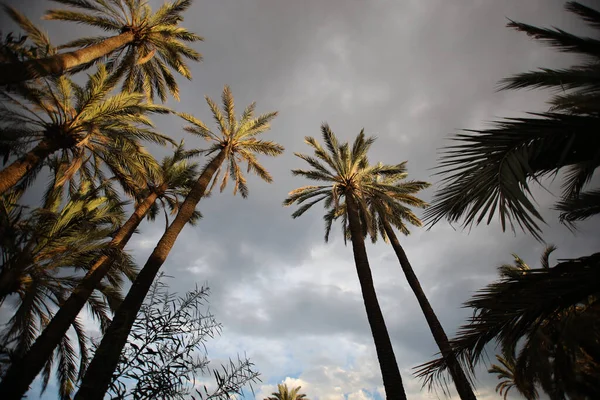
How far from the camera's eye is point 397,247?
1540cm

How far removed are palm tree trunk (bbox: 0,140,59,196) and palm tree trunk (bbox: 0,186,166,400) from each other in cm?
323

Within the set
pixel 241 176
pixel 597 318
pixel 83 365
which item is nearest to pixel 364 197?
pixel 241 176

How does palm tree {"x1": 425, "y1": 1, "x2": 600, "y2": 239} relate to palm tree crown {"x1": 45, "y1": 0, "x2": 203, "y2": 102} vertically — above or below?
below

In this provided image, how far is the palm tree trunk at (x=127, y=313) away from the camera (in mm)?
4291

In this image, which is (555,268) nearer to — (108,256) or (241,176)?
(108,256)

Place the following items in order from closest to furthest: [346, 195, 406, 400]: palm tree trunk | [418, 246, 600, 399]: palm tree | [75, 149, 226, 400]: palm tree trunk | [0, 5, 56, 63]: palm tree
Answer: [418, 246, 600, 399]: palm tree, [75, 149, 226, 400]: palm tree trunk, [0, 5, 56, 63]: palm tree, [346, 195, 406, 400]: palm tree trunk

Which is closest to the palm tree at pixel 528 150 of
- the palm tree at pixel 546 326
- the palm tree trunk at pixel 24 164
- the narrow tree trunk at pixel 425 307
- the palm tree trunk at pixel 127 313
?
the palm tree at pixel 546 326

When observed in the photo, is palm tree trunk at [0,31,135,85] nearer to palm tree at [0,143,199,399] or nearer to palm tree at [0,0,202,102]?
palm tree at [0,0,202,102]

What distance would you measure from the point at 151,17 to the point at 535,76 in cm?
1334

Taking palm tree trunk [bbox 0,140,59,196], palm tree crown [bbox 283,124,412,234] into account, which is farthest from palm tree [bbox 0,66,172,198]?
palm tree crown [bbox 283,124,412,234]

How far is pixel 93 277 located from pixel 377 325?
9.83 m

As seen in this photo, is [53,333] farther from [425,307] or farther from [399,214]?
[399,214]

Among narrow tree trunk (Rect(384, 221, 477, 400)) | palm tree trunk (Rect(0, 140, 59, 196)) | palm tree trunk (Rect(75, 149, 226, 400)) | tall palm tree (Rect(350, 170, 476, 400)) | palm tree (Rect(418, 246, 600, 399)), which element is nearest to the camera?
palm tree (Rect(418, 246, 600, 399))

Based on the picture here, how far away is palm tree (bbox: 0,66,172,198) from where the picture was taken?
8789mm
